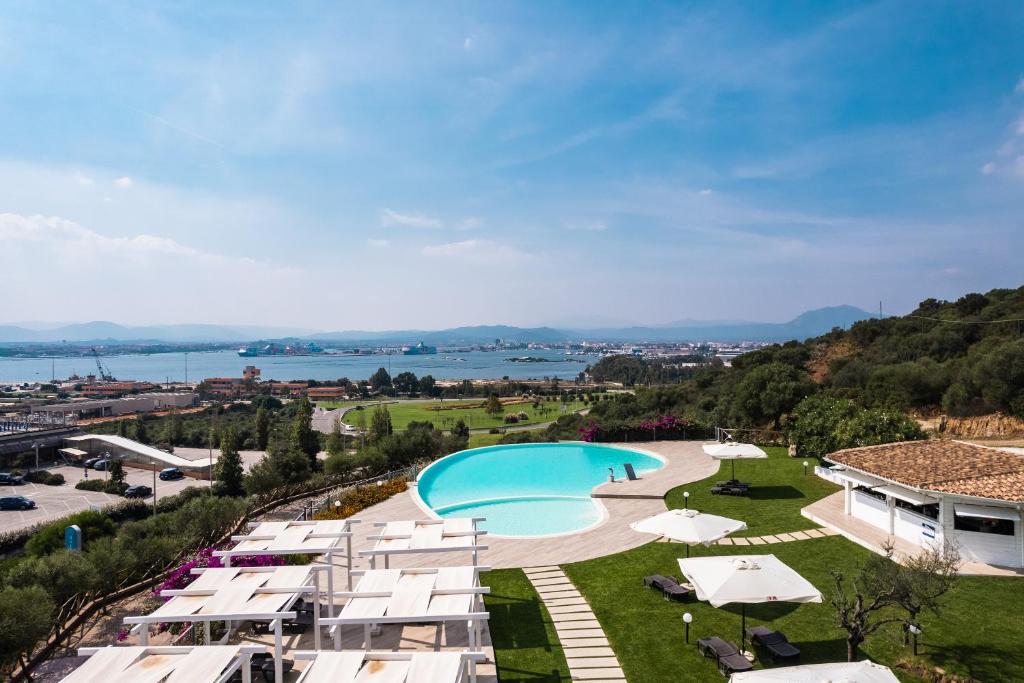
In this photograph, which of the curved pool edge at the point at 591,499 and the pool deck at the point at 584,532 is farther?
the curved pool edge at the point at 591,499

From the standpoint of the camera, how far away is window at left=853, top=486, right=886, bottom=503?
12.8 metres

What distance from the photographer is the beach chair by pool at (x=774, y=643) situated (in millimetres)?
7594

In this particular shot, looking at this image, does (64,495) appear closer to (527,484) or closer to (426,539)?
(527,484)

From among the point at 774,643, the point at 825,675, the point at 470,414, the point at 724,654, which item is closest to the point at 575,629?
the point at 724,654

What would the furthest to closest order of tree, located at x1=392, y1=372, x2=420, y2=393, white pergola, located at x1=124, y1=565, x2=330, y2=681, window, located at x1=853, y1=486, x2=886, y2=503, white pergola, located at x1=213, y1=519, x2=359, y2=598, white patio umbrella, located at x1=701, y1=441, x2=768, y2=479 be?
tree, located at x1=392, y1=372, x2=420, y2=393 → white patio umbrella, located at x1=701, y1=441, x2=768, y2=479 → window, located at x1=853, y1=486, x2=886, y2=503 → white pergola, located at x1=213, y1=519, x2=359, y2=598 → white pergola, located at x1=124, y1=565, x2=330, y2=681

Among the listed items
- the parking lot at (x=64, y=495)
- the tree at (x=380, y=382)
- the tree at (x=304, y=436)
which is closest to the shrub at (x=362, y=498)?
the tree at (x=304, y=436)

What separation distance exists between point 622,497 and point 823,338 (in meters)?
46.9

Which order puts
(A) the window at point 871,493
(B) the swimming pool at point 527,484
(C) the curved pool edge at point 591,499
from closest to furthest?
(A) the window at point 871,493
(C) the curved pool edge at point 591,499
(B) the swimming pool at point 527,484

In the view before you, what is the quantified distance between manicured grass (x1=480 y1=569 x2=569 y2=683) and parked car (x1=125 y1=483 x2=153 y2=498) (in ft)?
122

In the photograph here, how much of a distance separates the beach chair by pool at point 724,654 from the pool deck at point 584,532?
416 centimetres

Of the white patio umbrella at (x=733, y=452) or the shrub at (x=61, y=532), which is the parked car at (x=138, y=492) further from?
the white patio umbrella at (x=733, y=452)

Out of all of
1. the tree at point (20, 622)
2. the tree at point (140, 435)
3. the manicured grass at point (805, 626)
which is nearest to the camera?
the tree at point (20, 622)

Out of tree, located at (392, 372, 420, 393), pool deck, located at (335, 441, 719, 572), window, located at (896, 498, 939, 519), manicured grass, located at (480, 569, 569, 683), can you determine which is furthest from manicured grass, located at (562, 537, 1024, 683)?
tree, located at (392, 372, 420, 393)

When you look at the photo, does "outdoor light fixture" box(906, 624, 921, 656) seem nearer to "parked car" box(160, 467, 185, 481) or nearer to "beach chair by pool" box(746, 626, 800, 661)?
"beach chair by pool" box(746, 626, 800, 661)
